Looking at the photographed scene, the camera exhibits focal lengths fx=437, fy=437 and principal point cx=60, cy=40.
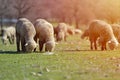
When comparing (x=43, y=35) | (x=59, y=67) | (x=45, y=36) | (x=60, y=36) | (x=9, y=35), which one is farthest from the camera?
(x=60, y=36)

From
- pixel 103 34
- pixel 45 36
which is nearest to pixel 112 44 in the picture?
pixel 103 34

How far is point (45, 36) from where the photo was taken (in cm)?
2764

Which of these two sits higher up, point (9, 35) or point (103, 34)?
point (9, 35)

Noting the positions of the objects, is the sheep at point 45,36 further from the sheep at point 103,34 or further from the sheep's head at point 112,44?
the sheep's head at point 112,44

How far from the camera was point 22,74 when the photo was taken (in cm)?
1748

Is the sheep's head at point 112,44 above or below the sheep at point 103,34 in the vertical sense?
below

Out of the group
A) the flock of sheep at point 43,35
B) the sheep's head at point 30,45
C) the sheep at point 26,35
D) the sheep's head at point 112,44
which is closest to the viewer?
the sheep's head at point 30,45

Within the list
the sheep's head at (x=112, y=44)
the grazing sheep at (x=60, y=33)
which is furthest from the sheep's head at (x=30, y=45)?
the grazing sheep at (x=60, y=33)

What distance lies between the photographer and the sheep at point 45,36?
27086 mm

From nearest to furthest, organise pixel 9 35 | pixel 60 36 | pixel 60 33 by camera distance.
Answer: pixel 9 35 → pixel 60 36 → pixel 60 33

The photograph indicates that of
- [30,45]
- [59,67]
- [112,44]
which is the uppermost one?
[30,45]

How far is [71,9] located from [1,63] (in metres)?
70.4

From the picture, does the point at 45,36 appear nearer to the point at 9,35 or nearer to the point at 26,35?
the point at 26,35

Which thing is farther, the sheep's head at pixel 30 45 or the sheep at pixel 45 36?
the sheep at pixel 45 36
